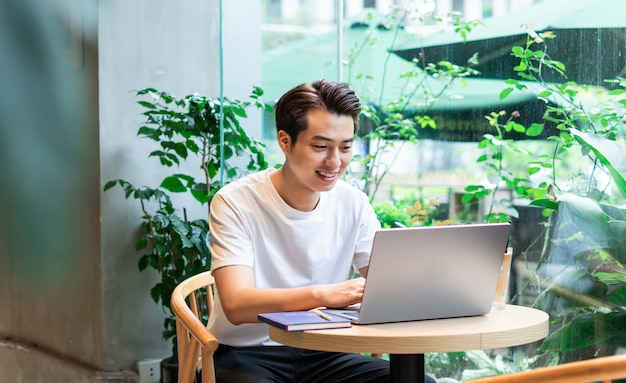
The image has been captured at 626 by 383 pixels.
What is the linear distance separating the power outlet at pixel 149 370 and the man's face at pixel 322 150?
6.56ft

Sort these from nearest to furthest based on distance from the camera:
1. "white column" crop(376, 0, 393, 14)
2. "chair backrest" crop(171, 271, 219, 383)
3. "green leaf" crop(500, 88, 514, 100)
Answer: "chair backrest" crop(171, 271, 219, 383)
"green leaf" crop(500, 88, 514, 100)
"white column" crop(376, 0, 393, 14)

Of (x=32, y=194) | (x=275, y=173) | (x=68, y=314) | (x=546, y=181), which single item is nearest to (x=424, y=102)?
(x=546, y=181)

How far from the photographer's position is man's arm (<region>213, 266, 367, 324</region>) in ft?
5.90

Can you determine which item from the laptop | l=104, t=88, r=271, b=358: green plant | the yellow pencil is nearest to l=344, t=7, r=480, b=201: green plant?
l=104, t=88, r=271, b=358: green plant

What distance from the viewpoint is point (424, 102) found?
124 inches

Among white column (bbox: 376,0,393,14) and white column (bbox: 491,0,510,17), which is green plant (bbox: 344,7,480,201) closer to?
white column (bbox: 376,0,393,14)

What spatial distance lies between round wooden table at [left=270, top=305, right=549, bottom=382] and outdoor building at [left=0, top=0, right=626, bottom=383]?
703mm

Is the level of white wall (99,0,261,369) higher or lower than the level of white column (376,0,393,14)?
lower

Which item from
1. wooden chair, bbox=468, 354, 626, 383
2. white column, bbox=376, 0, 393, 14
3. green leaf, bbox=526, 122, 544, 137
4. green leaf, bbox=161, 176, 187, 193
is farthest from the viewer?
green leaf, bbox=161, 176, 187, 193

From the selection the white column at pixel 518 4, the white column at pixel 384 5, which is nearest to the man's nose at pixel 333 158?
the white column at pixel 518 4

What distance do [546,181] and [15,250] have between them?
3.32m

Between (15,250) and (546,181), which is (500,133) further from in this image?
(15,250)

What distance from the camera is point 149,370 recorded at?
3801 mm

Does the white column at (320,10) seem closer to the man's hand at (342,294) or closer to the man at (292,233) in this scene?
the man at (292,233)
